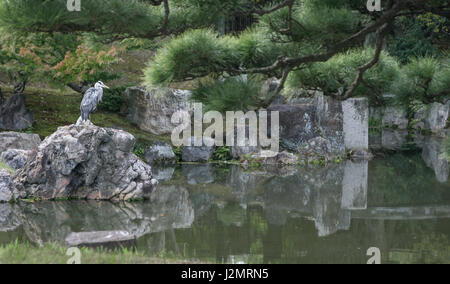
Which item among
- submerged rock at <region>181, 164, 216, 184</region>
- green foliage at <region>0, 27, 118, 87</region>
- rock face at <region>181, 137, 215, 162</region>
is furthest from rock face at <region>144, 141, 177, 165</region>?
green foliage at <region>0, 27, 118, 87</region>

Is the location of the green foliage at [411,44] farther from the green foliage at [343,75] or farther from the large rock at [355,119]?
the green foliage at [343,75]

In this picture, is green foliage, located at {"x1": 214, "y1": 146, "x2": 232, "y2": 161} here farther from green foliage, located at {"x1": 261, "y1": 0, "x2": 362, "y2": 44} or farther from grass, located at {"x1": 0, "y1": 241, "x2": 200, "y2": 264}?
Result: grass, located at {"x1": 0, "y1": 241, "x2": 200, "y2": 264}

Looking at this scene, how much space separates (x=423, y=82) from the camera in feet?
19.9

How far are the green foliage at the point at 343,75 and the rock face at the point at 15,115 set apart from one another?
826cm

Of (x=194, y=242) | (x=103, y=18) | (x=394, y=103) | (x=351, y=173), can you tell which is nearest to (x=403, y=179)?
(x=351, y=173)

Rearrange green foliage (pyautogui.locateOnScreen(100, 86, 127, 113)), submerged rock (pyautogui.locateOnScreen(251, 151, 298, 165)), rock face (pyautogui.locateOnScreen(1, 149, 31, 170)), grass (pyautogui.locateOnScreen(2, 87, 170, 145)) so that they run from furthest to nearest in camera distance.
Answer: green foliage (pyautogui.locateOnScreen(100, 86, 127, 113)) → grass (pyautogui.locateOnScreen(2, 87, 170, 145)) → submerged rock (pyautogui.locateOnScreen(251, 151, 298, 165)) → rock face (pyautogui.locateOnScreen(1, 149, 31, 170))

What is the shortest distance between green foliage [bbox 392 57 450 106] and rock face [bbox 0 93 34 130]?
9131mm

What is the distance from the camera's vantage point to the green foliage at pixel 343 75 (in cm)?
609

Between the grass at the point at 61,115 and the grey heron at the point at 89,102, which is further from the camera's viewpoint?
the grass at the point at 61,115

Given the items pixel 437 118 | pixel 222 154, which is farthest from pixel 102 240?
pixel 437 118

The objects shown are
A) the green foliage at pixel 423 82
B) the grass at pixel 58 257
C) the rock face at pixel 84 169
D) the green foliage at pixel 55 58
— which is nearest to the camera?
the grass at pixel 58 257

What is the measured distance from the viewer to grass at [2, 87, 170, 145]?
13250mm

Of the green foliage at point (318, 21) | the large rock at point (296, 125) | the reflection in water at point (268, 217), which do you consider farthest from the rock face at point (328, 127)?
the green foliage at point (318, 21)

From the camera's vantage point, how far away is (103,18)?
14.4 ft
